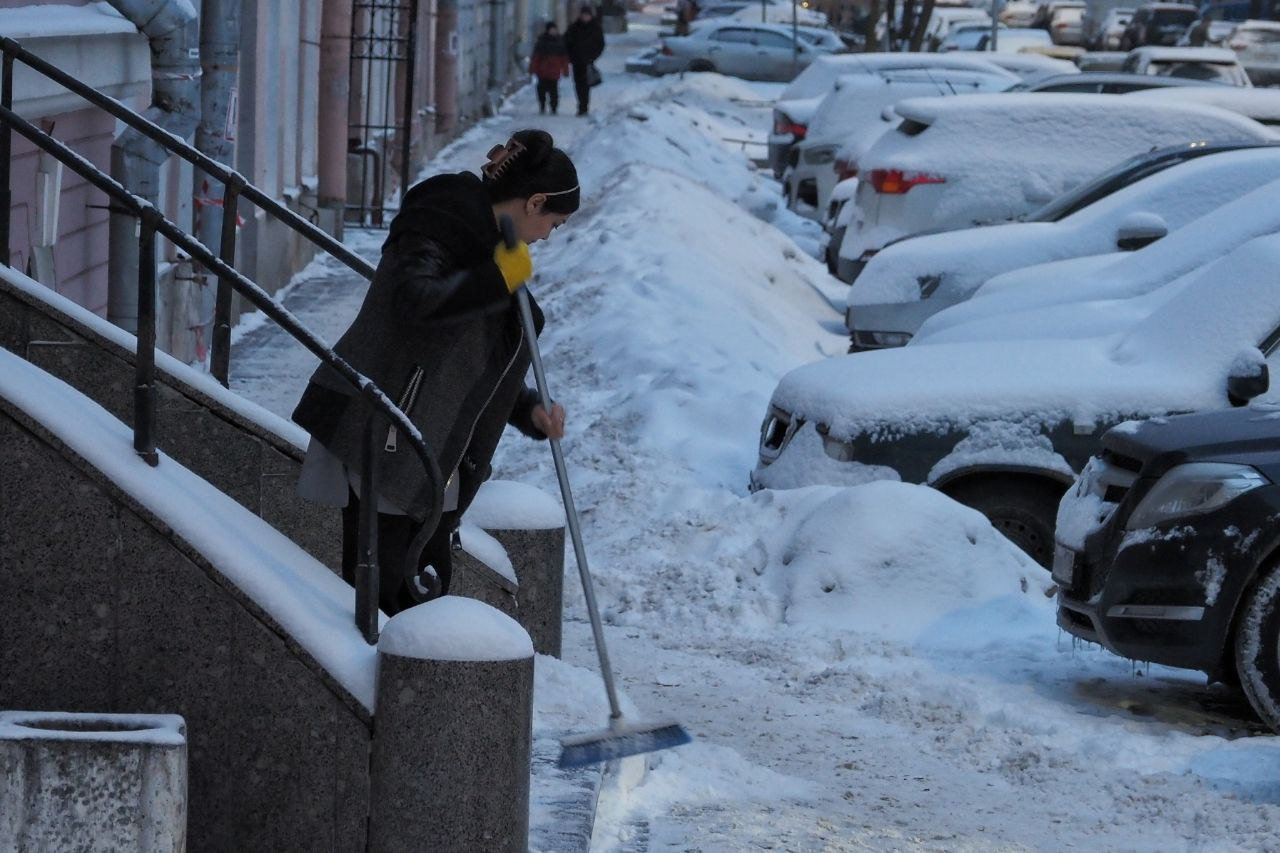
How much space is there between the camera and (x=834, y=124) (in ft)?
70.0

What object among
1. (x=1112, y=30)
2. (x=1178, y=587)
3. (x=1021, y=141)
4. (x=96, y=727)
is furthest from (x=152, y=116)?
(x=1112, y=30)

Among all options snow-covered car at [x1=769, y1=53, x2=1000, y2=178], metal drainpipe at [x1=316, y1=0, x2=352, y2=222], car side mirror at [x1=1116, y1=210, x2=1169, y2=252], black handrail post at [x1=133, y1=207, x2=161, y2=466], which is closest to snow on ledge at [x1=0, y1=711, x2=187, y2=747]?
black handrail post at [x1=133, y1=207, x2=161, y2=466]

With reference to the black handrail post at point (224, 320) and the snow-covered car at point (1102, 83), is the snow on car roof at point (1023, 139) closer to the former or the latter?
the snow-covered car at point (1102, 83)

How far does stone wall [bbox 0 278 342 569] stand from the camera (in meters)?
5.72

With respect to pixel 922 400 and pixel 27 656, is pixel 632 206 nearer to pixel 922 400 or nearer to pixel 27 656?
pixel 922 400

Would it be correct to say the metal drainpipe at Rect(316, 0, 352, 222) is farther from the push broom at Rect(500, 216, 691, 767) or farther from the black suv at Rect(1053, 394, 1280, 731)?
the push broom at Rect(500, 216, 691, 767)

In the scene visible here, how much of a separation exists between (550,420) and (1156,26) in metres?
47.4

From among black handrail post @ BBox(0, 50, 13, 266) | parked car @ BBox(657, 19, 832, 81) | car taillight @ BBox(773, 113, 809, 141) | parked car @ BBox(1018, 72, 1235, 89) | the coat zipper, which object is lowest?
parked car @ BBox(657, 19, 832, 81)

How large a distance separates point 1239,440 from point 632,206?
11.5m

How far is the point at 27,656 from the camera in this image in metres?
4.57

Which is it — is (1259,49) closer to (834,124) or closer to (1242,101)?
(834,124)

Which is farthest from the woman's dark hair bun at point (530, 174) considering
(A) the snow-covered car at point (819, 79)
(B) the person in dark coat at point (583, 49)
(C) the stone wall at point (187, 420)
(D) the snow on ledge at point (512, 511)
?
(B) the person in dark coat at point (583, 49)

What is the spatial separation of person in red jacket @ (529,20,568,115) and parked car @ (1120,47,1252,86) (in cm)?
1076

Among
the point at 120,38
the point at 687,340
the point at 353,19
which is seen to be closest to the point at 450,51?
the point at 353,19
